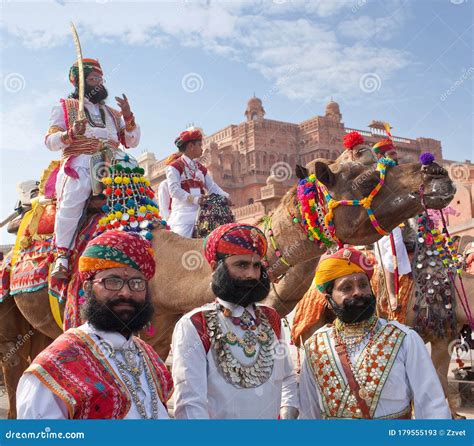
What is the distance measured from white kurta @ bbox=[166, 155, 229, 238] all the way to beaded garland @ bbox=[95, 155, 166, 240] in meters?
1.30

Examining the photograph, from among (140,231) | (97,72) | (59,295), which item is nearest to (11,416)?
(59,295)

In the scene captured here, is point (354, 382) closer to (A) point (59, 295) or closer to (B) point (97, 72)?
(A) point (59, 295)

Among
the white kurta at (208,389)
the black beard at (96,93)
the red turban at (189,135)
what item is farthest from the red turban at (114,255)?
the red turban at (189,135)

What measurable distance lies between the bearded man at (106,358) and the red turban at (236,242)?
1.50 feet

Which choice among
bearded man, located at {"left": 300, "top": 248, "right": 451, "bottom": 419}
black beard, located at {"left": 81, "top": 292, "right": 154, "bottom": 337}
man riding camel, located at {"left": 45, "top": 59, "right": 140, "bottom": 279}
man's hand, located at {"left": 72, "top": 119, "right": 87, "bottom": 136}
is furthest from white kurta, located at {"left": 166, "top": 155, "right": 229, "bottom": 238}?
black beard, located at {"left": 81, "top": 292, "right": 154, "bottom": 337}

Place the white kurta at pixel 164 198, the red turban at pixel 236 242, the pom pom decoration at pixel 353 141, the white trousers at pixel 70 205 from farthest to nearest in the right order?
the white kurta at pixel 164 198 → the white trousers at pixel 70 205 → the pom pom decoration at pixel 353 141 → the red turban at pixel 236 242

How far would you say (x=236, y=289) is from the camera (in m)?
3.42

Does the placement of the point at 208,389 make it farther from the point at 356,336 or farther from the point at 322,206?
the point at 322,206

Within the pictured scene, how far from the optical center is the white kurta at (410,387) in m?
3.14

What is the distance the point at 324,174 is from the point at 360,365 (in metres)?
1.64

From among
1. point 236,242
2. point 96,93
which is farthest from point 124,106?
point 236,242

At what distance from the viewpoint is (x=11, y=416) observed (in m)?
6.27

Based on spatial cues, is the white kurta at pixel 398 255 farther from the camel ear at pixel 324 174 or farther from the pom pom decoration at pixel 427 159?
the pom pom decoration at pixel 427 159

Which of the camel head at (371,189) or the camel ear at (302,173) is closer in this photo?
the camel head at (371,189)
